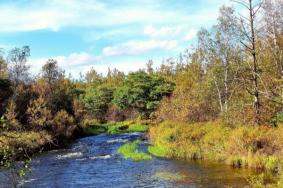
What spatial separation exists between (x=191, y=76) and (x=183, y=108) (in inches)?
1417

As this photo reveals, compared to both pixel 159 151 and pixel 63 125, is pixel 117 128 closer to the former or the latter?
pixel 63 125

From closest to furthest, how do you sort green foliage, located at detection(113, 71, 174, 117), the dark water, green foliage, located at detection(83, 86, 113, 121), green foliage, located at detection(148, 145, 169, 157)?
the dark water → green foliage, located at detection(148, 145, 169, 157) → green foliage, located at detection(113, 71, 174, 117) → green foliage, located at detection(83, 86, 113, 121)

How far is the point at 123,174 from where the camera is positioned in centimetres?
3077

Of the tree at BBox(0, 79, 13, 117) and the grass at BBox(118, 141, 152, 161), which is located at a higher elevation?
the tree at BBox(0, 79, 13, 117)

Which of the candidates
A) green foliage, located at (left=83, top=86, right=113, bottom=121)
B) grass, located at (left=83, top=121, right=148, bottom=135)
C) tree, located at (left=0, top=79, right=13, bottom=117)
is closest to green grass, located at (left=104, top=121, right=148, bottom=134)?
grass, located at (left=83, top=121, right=148, bottom=135)

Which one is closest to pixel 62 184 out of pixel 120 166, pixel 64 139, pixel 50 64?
pixel 120 166

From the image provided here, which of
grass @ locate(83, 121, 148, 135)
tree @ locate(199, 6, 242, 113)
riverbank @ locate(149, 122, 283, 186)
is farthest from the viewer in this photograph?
grass @ locate(83, 121, 148, 135)

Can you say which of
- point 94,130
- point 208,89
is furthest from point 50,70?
point 208,89

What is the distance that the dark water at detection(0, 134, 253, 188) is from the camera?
88.8 ft

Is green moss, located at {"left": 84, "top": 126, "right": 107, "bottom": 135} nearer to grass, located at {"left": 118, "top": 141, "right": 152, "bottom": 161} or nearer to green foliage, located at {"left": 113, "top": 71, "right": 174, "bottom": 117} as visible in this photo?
green foliage, located at {"left": 113, "top": 71, "right": 174, "bottom": 117}

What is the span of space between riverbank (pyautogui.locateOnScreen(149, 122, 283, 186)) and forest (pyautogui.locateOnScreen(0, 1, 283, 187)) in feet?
0.23

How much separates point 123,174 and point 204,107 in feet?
69.6

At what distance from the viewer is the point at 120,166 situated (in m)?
34.4

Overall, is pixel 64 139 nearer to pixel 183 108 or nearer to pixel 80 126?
pixel 80 126
